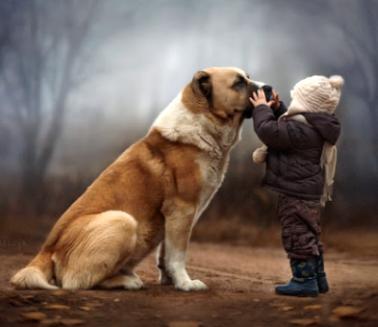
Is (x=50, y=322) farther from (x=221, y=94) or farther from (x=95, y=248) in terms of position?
(x=221, y=94)

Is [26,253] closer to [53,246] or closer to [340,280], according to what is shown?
[53,246]

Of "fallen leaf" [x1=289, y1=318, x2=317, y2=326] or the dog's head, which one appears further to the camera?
the dog's head

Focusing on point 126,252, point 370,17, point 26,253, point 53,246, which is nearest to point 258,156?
point 126,252

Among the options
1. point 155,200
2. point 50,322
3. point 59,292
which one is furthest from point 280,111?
point 50,322

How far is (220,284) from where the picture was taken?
598 centimetres

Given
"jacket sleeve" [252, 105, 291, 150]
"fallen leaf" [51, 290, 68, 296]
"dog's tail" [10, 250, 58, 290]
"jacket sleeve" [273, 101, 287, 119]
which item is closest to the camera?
"fallen leaf" [51, 290, 68, 296]

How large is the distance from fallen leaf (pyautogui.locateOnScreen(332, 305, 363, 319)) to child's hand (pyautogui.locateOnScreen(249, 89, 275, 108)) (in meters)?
1.59

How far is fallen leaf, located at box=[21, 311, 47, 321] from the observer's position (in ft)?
14.0

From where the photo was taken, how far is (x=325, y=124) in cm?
507

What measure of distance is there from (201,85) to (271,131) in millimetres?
848

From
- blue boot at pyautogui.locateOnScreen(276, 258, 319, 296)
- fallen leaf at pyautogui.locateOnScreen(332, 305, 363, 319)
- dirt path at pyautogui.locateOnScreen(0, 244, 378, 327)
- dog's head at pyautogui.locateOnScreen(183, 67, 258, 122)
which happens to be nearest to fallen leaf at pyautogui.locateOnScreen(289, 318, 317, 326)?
dirt path at pyautogui.locateOnScreen(0, 244, 378, 327)

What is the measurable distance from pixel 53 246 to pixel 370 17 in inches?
207

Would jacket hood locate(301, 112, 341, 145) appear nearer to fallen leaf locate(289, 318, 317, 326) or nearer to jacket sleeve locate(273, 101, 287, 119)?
jacket sleeve locate(273, 101, 287, 119)

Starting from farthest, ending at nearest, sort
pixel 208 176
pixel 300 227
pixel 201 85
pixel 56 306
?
pixel 201 85 < pixel 208 176 < pixel 300 227 < pixel 56 306
